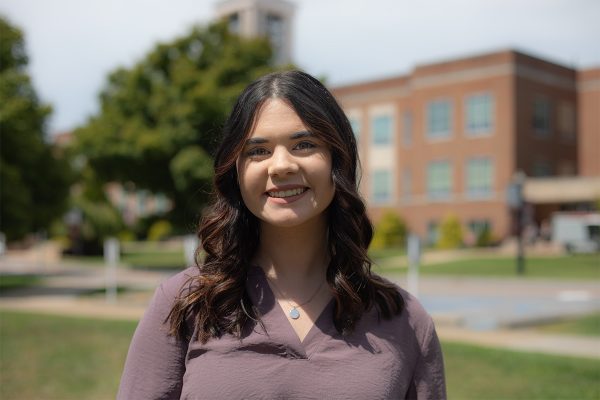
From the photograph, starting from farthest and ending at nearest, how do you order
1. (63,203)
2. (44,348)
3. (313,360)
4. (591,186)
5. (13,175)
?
(591,186)
(63,203)
(13,175)
(44,348)
(313,360)

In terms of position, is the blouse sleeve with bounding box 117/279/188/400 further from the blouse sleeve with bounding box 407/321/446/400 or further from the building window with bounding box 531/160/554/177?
the building window with bounding box 531/160/554/177

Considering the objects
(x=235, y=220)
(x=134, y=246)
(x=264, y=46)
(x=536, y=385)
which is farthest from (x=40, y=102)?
(x=134, y=246)

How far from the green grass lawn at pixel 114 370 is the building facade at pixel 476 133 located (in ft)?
96.5

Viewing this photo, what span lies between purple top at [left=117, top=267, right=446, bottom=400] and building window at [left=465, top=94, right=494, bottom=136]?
40.1m

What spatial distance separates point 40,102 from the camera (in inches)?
792

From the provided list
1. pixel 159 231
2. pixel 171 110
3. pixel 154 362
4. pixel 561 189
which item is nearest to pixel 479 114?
pixel 561 189

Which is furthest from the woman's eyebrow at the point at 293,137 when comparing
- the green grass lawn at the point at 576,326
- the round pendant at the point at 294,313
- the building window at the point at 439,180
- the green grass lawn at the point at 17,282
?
the building window at the point at 439,180

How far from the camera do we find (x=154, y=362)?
6.35 feet

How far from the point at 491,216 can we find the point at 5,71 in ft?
92.6

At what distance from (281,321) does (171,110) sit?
2539 cm

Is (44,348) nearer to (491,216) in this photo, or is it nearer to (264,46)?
(264,46)

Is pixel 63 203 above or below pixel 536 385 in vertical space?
above

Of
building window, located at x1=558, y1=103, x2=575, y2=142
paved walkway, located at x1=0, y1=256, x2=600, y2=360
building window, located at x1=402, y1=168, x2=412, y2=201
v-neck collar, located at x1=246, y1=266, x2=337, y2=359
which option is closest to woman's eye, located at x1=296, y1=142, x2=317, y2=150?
v-neck collar, located at x1=246, y1=266, x2=337, y2=359

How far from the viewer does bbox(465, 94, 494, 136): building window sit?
1603 inches
